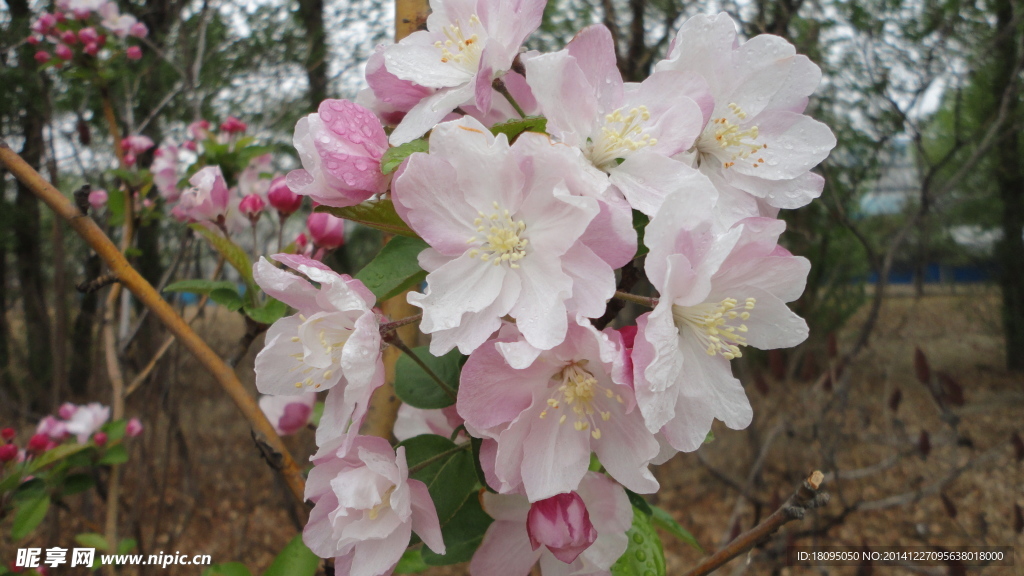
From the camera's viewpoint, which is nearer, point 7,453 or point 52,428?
point 7,453

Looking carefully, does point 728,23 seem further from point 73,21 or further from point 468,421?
point 73,21

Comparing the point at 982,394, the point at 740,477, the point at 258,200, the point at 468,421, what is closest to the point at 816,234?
the point at 740,477

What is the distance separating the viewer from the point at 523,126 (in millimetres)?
651

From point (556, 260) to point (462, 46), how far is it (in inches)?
12.3

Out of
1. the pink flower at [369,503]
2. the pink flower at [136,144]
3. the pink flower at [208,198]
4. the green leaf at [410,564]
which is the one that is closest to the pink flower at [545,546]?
the pink flower at [369,503]

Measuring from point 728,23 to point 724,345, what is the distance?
362 mm

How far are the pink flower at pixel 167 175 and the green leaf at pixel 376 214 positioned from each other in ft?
5.42

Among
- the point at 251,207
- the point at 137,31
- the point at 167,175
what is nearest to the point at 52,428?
the point at 167,175

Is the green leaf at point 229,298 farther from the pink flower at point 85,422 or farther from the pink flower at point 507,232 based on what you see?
the pink flower at point 85,422

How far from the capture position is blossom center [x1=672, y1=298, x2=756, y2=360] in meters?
0.67

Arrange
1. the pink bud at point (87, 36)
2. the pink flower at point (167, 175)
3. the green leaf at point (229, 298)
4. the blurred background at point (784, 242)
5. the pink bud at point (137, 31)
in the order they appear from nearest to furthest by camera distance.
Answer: the green leaf at point (229, 298)
the pink flower at point (167, 175)
the pink bud at point (87, 36)
the pink bud at point (137, 31)
the blurred background at point (784, 242)

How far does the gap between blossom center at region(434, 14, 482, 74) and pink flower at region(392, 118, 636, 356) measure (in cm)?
16

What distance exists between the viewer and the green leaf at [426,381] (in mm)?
857

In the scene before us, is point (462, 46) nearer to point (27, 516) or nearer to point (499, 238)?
point (499, 238)
